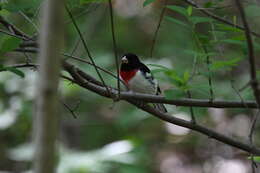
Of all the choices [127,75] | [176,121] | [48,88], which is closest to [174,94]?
[176,121]

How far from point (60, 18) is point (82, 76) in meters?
1.67

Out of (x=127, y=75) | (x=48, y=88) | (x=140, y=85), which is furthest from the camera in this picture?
(x=127, y=75)

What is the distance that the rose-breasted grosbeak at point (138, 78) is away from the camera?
3805mm

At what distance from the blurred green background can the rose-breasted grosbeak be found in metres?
0.14

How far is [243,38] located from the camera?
2084mm

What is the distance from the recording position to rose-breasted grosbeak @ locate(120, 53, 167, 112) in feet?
12.5

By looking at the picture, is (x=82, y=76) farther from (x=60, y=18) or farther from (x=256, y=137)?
(x=256, y=137)

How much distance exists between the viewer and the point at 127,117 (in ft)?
17.6

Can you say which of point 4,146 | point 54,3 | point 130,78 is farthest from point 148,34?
point 54,3

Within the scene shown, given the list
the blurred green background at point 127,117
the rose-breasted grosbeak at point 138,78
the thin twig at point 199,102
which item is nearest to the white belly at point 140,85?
the rose-breasted grosbeak at point 138,78

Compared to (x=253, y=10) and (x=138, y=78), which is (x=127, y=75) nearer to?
(x=138, y=78)

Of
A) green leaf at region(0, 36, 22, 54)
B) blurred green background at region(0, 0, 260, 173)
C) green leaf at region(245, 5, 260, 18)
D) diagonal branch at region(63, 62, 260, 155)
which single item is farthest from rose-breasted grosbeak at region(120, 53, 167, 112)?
green leaf at region(0, 36, 22, 54)

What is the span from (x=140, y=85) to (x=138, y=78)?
2.6 inches

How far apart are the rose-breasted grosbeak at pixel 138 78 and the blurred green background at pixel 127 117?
0.44 ft
